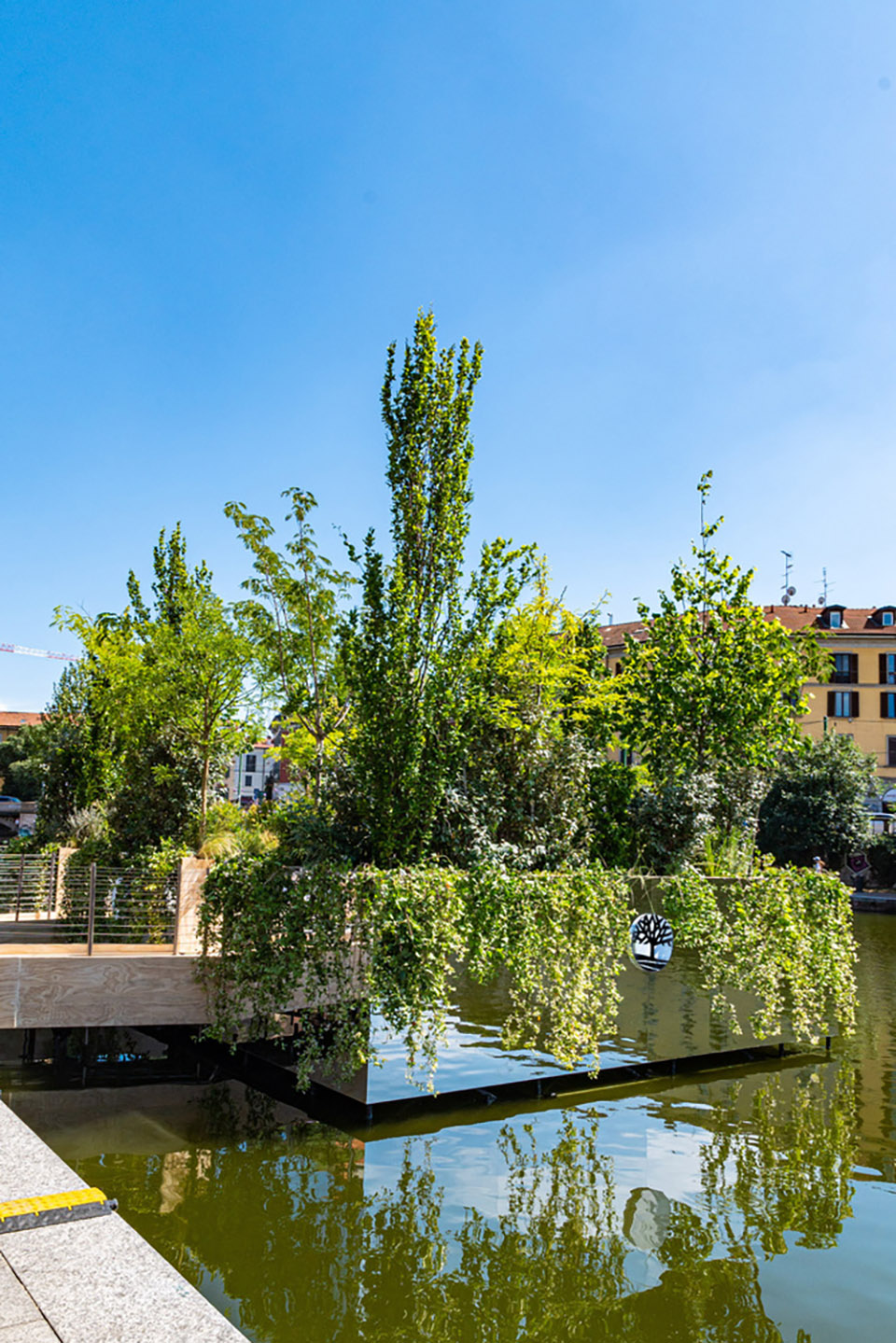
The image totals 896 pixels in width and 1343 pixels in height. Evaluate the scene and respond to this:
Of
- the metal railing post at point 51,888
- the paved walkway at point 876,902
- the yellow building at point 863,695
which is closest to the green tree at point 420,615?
the metal railing post at point 51,888

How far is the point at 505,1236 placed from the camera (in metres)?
7.70

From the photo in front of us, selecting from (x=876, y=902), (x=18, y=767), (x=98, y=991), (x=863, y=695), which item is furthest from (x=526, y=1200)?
(x=18, y=767)

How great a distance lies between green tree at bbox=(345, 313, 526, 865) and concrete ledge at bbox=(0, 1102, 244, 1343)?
5.73 meters

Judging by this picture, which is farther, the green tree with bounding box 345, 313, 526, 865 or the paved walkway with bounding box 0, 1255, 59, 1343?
the green tree with bounding box 345, 313, 526, 865

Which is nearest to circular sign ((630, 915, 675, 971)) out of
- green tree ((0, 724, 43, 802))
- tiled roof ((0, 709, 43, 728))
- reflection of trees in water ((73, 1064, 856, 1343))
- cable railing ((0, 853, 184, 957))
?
reflection of trees in water ((73, 1064, 856, 1343))

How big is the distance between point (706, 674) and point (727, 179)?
6.86 meters

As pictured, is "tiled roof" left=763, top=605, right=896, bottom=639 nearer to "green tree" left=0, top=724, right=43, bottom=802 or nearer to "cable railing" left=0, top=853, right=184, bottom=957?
"cable railing" left=0, top=853, right=184, bottom=957

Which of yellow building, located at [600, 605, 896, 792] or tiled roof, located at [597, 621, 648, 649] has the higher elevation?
tiled roof, located at [597, 621, 648, 649]

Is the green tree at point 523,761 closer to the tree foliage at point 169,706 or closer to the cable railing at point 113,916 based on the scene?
the cable railing at point 113,916

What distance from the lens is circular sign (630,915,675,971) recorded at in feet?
38.7

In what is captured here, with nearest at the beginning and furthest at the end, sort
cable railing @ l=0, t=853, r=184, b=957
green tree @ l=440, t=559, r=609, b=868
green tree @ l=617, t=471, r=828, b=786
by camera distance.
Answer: green tree @ l=440, t=559, r=609, b=868
cable railing @ l=0, t=853, r=184, b=957
green tree @ l=617, t=471, r=828, b=786

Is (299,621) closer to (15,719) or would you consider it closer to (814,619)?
(814,619)

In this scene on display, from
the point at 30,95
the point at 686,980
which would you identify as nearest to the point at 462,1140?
the point at 686,980

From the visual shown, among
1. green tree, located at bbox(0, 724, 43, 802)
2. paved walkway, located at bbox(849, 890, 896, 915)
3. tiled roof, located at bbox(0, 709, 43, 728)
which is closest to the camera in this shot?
paved walkway, located at bbox(849, 890, 896, 915)
